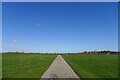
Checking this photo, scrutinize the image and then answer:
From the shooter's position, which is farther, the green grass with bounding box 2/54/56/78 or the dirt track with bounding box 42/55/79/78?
the green grass with bounding box 2/54/56/78

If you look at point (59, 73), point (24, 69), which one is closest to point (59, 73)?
point (59, 73)

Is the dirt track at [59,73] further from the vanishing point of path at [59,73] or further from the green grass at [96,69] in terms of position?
the green grass at [96,69]

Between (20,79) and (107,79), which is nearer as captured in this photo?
(20,79)

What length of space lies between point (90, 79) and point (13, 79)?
5.28 meters

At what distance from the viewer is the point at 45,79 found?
7.99 metres

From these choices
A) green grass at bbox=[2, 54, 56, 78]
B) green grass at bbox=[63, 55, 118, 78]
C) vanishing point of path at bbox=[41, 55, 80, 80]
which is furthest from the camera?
green grass at bbox=[63, 55, 118, 78]

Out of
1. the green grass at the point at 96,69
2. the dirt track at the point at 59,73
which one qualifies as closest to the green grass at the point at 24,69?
the dirt track at the point at 59,73

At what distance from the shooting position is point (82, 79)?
8.41m

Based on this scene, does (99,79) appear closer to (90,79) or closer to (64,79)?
(90,79)

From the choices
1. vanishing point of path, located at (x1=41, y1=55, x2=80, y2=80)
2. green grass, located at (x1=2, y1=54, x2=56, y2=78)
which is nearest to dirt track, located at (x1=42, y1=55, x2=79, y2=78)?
vanishing point of path, located at (x1=41, y1=55, x2=80, y2=80)

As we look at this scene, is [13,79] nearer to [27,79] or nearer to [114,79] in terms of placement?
[27,79]

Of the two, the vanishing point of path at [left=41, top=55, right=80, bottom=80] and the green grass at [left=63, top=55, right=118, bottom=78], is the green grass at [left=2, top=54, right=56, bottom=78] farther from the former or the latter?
the green grass at [left=63, top=55, right=118, bottom=78]

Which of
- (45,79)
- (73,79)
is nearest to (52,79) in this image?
(45,79)

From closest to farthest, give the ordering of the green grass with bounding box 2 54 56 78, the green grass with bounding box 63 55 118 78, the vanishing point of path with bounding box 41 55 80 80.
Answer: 1. the vanishing point of path with bounding box 41 55 80 80
2. the green grass with bounding box 2 54 56 78
3. the green grass with bounding box 63 55 118 78
